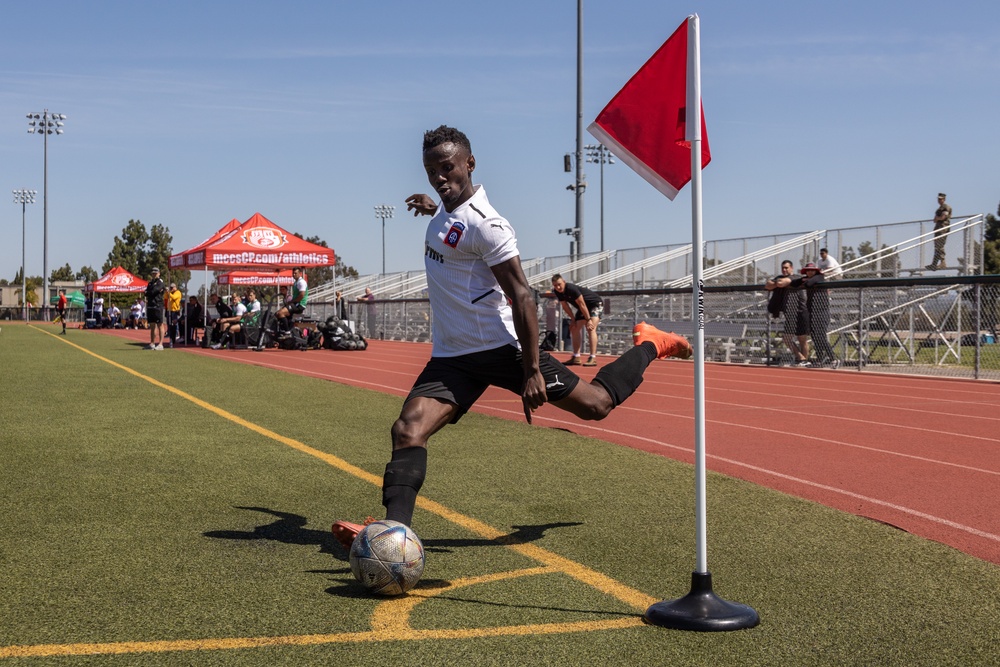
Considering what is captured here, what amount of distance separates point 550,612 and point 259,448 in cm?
468

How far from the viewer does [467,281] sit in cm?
457

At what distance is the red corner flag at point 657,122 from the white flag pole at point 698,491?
0.13 m

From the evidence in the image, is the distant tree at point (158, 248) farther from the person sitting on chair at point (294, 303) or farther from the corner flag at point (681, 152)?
the corner flag at point (681, 152)

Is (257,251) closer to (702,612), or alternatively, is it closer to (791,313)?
(791,313)

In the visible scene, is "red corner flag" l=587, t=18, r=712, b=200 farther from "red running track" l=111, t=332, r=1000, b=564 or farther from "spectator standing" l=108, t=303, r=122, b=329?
"spectator standing" l=108, t=303, r=122, b=329

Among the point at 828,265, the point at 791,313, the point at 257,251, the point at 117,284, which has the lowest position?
the point at 791,313

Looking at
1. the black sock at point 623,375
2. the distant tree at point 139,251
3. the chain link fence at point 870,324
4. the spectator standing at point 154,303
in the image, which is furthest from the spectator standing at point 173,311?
the distant tree at point 139,251

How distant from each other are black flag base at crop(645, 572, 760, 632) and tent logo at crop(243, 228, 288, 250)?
86.5 feet

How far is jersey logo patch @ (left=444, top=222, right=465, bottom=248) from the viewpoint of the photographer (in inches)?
176

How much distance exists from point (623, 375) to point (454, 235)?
4.34 feet

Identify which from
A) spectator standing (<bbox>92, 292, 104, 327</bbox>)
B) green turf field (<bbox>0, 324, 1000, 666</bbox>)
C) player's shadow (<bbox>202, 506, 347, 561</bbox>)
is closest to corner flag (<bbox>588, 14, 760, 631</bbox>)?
green turf field (<bbox>0, 324, 1000, 666</bbox>)

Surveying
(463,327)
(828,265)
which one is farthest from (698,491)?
(828,265)

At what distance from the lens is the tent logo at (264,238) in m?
28.9

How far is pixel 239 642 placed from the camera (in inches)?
134
